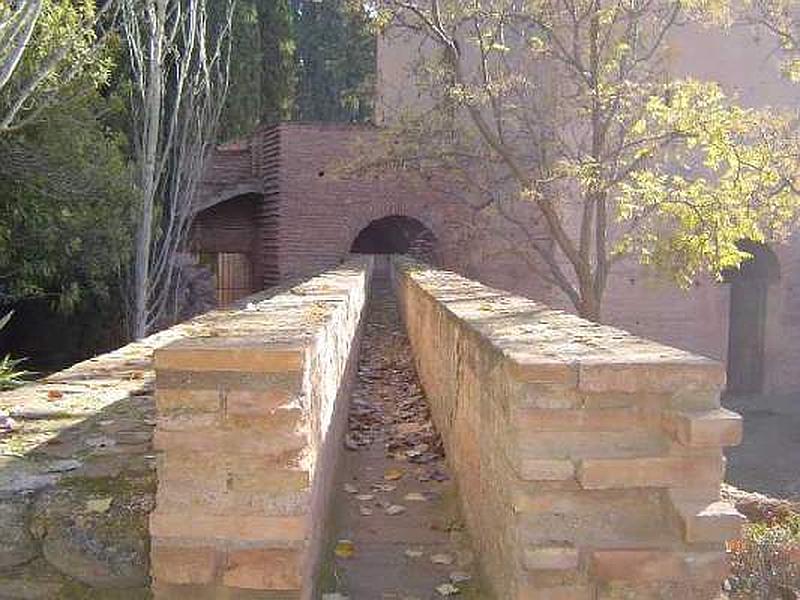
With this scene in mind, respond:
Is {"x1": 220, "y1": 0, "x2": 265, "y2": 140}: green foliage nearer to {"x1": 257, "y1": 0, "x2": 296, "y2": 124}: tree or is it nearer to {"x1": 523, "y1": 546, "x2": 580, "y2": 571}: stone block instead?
{"x1": 257, "y1": 0, "x2": 296, "y2": 124}: tree

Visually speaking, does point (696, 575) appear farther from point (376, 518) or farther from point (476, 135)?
point (476, 135)

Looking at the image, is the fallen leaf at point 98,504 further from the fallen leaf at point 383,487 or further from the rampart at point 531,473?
the fallen leaf at point 383,487

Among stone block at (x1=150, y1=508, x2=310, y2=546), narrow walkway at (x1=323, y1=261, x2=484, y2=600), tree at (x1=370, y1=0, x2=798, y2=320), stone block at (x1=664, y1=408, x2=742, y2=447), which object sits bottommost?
narrow walkway at (x1=323, y1=261, x2=484, y2=600)

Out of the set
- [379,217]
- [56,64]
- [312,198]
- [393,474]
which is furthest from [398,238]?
[393,474]

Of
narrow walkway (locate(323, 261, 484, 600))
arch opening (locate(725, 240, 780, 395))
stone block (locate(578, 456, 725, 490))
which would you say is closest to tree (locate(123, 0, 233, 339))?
narrow walkway (locate(323, 261, 484, 600))

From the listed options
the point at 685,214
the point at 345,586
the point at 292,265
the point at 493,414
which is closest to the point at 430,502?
the point at 345,586

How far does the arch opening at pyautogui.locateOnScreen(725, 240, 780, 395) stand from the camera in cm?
1712

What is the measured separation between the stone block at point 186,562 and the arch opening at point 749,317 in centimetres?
1619

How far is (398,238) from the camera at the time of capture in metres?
21.3

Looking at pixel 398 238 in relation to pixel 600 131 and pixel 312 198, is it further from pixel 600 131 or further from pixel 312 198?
pixel 600 131

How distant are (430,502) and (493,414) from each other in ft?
A: 4.34

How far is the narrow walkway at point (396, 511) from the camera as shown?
319 cm

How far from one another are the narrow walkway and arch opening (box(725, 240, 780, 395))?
41.9 feet

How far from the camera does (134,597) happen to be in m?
2.76
